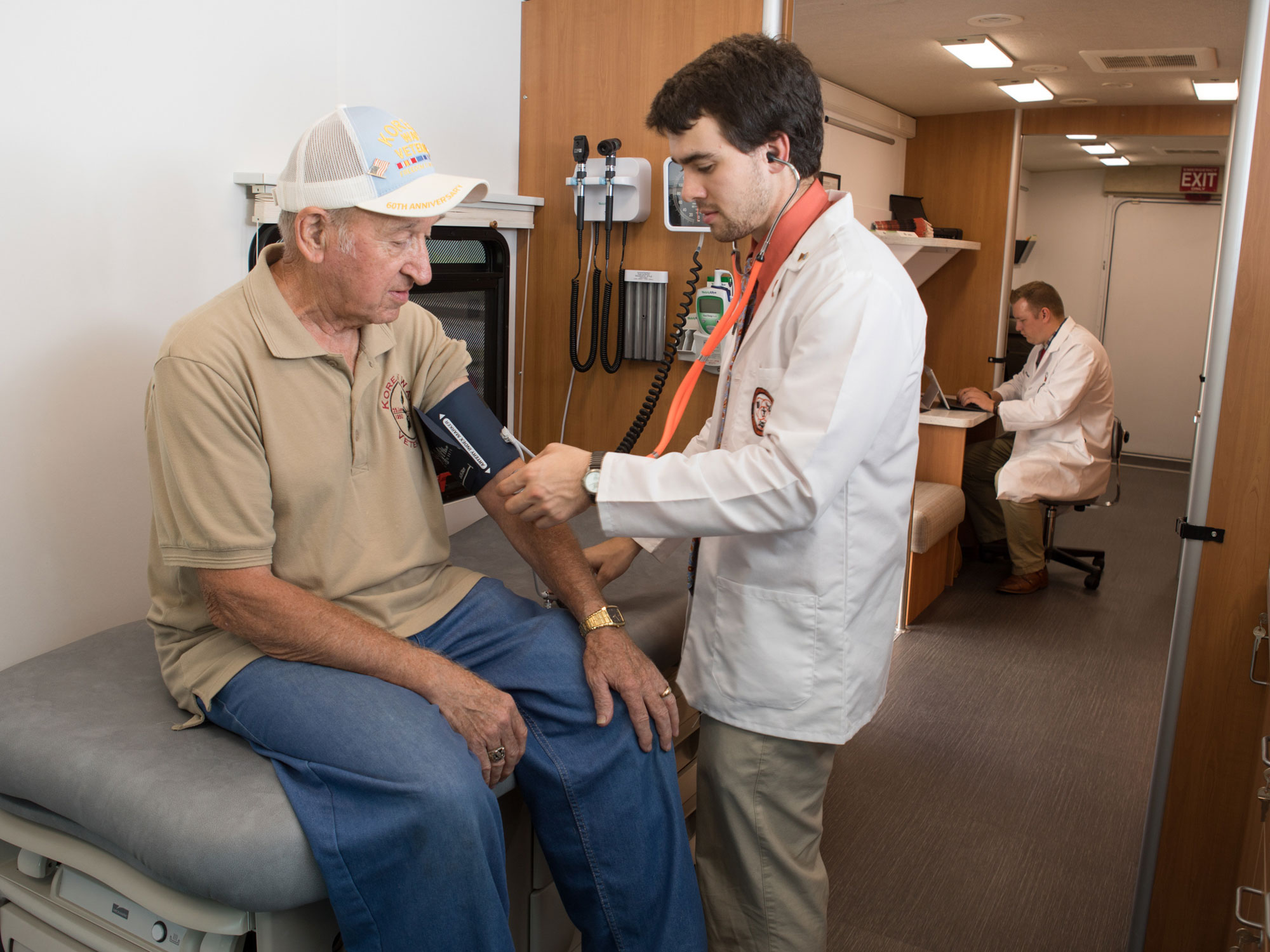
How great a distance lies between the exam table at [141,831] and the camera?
125 cm

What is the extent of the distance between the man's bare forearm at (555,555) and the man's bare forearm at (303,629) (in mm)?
317

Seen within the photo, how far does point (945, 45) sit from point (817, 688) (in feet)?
11.3

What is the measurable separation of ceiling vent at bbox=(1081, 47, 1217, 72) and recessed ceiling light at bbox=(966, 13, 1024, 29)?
2.12ft

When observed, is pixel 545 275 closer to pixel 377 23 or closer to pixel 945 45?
pixel 377 23

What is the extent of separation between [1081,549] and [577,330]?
10.9ft

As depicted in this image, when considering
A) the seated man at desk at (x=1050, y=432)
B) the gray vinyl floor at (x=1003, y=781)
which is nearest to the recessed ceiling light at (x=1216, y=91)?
the seated man at desk at (x=1050, y=432)

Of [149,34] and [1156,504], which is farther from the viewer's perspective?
[1156,504]

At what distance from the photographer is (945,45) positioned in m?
4.10

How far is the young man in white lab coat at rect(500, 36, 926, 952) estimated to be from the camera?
55.3 inches

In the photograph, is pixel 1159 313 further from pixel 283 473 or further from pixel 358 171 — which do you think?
pixel 283 473

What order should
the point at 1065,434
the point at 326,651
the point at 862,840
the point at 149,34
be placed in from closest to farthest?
the point at 326,651
the point at 149,34
the point at 862,840
the point at 1065,434

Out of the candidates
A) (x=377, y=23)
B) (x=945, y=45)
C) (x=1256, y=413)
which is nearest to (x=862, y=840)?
(x=1256, y=413)

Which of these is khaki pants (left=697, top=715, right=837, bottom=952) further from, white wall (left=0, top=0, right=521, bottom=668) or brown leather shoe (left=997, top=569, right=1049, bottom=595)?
brown leather shoe (left=997, top=569, right=1049, bottom=595)

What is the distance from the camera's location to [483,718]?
4.76 feet
